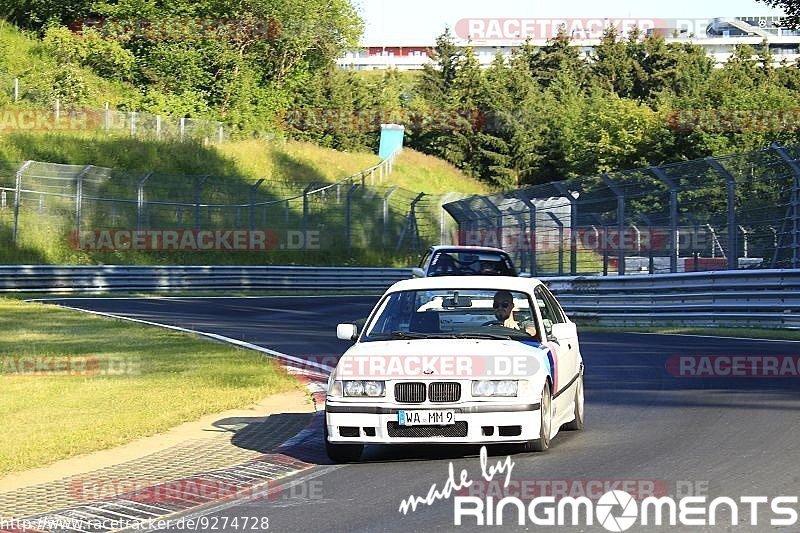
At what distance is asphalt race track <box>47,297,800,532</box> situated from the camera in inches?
309

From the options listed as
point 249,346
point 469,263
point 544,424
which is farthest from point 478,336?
point 469,263

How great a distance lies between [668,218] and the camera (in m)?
25.4

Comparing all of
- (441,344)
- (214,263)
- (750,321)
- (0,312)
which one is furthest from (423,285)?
(214,263)

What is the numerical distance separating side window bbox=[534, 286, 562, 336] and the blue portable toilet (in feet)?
220

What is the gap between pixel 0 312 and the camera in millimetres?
26547

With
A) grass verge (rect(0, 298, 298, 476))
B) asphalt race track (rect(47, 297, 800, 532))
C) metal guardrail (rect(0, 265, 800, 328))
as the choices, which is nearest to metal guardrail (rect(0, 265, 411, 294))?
metal guardrail (rect(0, 265, 800, 328))

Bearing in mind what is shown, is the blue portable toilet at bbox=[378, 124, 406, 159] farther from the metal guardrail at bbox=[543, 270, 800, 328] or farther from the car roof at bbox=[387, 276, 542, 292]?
the car roof at bbox=[387, 276, 542, 292]

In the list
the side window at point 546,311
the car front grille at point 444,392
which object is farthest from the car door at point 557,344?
the car front grille at point 444,392

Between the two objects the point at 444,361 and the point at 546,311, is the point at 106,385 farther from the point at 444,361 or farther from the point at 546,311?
the point at 444,361

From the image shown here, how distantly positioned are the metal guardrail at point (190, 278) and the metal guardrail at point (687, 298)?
14.5 metres

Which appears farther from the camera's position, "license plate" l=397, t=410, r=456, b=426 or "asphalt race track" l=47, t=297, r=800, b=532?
"license plate" l=397, t=410, r=456, b=426

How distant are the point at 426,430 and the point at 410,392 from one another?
30cm

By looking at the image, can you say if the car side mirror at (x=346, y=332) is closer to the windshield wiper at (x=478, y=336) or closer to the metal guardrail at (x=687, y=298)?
the windshield wiper at (x=478, y=336)

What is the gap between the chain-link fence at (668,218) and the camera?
2294 centimetres
